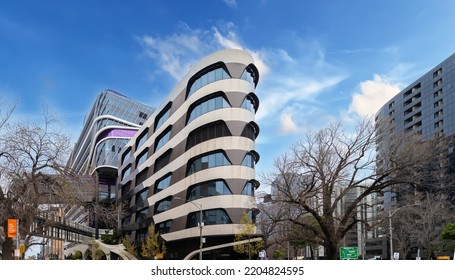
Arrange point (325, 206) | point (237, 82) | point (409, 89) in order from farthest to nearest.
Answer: point (409, 89) → point (237, 82) → point (325, 206)

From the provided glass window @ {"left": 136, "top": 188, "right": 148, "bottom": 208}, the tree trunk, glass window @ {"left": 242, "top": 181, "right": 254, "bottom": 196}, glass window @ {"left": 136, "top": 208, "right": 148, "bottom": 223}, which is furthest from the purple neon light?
the tree trunk

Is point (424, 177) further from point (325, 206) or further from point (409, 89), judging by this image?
point (409, 89)

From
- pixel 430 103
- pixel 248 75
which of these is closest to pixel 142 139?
pixel 248 75

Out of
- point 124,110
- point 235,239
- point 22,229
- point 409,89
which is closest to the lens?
point 22,229

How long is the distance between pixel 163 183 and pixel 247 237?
19419 millimetres

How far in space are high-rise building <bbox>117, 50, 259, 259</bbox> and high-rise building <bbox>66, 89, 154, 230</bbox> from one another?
10185 mm

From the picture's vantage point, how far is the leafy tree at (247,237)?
44.1 m

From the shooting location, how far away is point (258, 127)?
172 ft

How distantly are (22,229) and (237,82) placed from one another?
3058cm

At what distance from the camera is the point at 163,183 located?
202ft

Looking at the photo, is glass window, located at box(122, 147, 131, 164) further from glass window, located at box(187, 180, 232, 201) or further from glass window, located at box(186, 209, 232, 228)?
glass window, located at box(186, 209, 232, 228)

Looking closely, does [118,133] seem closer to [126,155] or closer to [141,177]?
[141,177]

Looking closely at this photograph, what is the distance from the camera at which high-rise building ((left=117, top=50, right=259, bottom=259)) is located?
1909 inches
